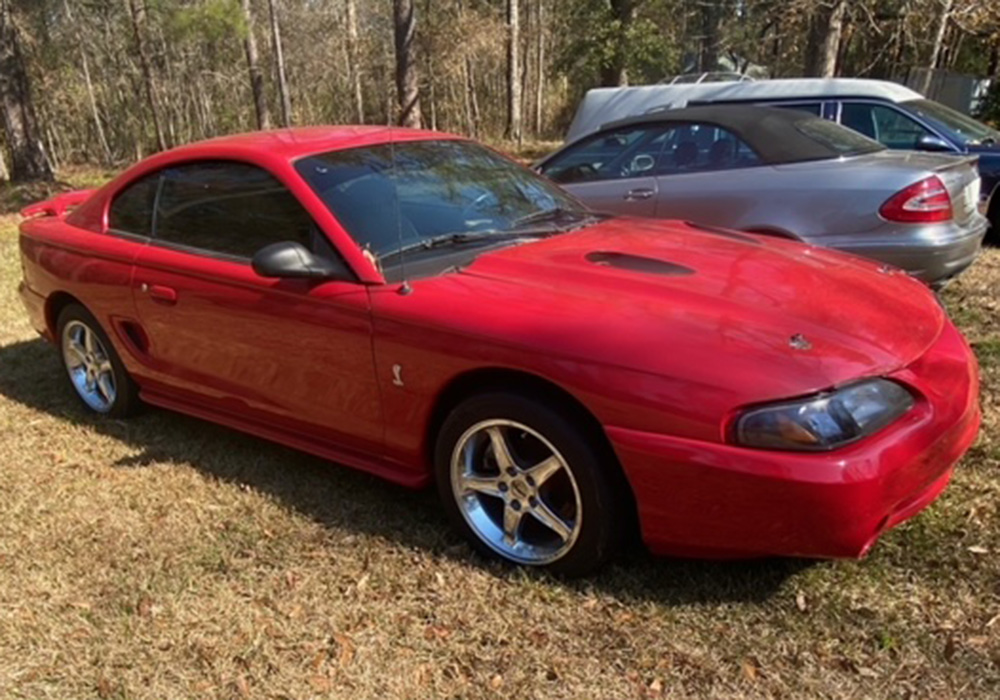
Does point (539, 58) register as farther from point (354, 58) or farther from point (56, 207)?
point (56, 207)

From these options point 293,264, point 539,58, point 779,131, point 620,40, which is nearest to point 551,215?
point 293,264

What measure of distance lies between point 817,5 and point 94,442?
12.6 meters

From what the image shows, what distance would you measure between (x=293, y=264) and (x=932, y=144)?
627cm

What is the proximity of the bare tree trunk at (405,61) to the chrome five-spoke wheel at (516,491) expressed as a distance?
13.1m

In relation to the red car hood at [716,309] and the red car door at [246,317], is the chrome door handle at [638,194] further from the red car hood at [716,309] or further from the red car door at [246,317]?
the red car door at [246,317]

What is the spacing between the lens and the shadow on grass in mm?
2773

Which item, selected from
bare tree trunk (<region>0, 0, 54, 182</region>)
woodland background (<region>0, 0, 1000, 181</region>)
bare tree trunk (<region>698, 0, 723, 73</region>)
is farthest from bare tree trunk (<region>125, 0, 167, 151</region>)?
bare tree trunk (<region>698, 0, 723, 73</region>)

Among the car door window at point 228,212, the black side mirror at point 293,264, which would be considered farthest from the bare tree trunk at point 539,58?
the black side mirror at point 293,264

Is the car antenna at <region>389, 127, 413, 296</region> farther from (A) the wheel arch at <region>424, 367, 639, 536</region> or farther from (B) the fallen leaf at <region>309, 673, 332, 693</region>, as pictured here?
(B) the fallen leaf at <region>309, 673, 332, 693</region>

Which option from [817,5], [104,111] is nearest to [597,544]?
[817,5]

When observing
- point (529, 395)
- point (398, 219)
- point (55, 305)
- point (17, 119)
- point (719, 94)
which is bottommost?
point (17, 119)

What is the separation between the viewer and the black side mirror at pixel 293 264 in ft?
9.88

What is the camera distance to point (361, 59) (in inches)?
1109

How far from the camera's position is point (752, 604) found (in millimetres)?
2656
